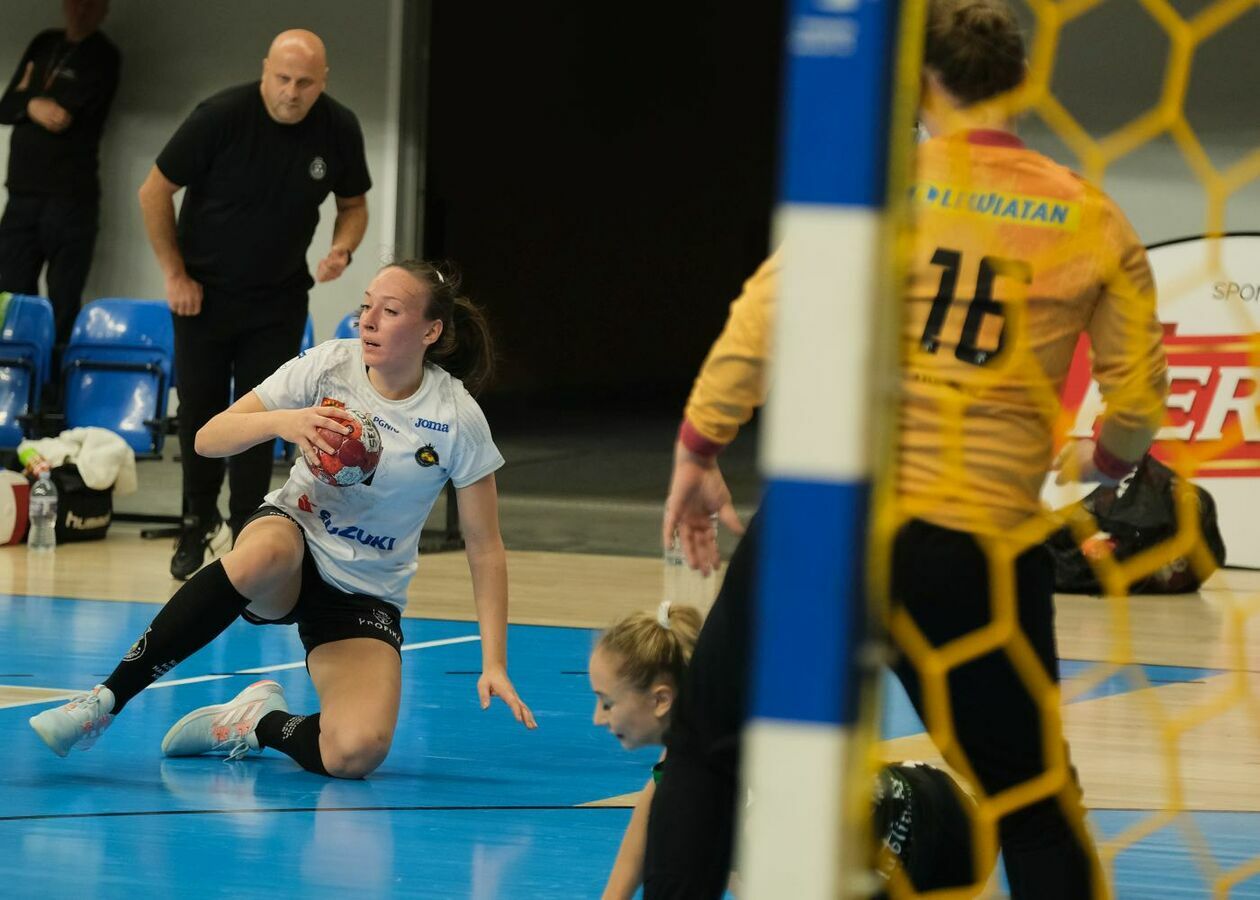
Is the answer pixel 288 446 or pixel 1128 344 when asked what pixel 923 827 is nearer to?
pixel 1128 344

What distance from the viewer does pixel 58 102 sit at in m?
10.3

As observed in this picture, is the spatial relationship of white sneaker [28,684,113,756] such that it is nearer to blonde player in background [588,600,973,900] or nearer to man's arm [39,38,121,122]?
blonde player in background [588,600,973,900]

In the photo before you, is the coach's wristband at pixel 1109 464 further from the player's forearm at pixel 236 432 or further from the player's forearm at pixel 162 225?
the player's forearm at pixel 162 225

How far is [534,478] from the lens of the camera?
35.3 ft

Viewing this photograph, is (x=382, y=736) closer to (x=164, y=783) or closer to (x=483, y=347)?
(x=164, y=783)

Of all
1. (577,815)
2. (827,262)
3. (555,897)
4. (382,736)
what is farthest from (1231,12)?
(382,736)

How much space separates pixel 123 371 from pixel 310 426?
17.4ft

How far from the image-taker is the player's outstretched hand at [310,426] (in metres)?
3.84

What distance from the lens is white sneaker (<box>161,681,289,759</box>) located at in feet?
14.0

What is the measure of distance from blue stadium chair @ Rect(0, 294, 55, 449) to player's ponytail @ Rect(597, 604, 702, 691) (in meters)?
6.31

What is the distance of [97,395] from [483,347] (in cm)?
495

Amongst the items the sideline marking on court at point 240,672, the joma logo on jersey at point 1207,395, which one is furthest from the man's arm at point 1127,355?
the joma logo on jersey at point 1207,395

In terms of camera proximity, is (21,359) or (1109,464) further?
(21,359)

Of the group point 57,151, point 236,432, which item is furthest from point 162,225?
point 57,151
